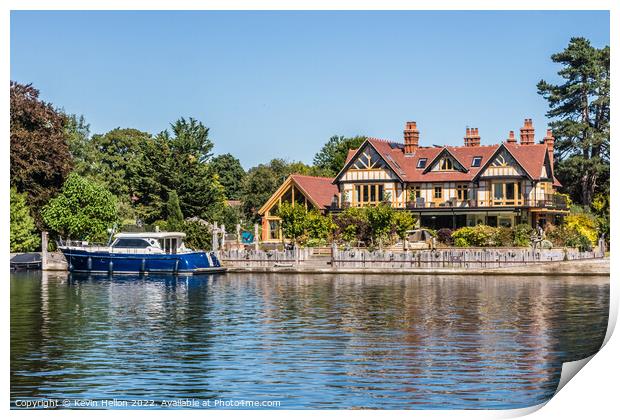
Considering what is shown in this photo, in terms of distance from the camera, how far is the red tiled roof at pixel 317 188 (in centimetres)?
4631

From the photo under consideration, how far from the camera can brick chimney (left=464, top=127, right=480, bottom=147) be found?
152 feet

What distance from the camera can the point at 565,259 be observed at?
32906 millimetres

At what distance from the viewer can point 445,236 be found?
41.3m

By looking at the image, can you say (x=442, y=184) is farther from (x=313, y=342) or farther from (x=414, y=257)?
(x=313, y=342)

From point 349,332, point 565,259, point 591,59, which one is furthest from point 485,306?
point 565,259

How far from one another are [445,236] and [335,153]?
17.6 metres

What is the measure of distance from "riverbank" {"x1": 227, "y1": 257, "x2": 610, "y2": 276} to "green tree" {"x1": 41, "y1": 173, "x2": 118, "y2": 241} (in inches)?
245

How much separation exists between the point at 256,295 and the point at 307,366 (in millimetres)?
12369

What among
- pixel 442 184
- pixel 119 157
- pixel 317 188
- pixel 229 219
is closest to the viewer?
pixel 442 184

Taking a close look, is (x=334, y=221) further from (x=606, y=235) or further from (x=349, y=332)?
(x=349, y=332)

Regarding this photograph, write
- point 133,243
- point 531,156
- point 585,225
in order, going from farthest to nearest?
1. point 531,156
2. point 133,243
3. point 585,225

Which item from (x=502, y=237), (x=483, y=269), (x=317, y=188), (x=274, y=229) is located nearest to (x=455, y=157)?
(x=317, y=188)

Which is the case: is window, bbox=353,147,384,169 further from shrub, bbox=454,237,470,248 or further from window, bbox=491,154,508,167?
shrub, bbox=454,237,470,248

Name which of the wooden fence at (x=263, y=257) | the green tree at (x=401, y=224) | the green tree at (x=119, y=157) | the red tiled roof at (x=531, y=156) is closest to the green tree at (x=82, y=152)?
the green tree at (x=119, y=157)
